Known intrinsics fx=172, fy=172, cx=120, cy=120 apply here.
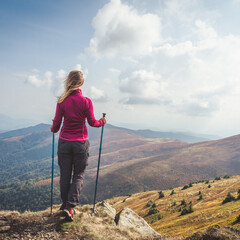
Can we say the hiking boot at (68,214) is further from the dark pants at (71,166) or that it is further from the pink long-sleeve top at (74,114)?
the pink long-sleeve top at (74,114)

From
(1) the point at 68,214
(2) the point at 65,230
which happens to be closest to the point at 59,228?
(2) the point at 65,230

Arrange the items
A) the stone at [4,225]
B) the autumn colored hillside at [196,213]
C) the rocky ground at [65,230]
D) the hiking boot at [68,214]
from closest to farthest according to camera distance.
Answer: the rocky ground at [65,230], the stone at [4,225], the hiking boot at [68,214], the autumn colored hillside at [196,213]

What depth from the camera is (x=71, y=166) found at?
19.9 ft

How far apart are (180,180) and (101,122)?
145m

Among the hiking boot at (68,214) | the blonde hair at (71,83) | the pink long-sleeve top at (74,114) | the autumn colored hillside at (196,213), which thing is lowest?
the autumn colored hillside at (196,213)

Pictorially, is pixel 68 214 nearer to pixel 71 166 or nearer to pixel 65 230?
pixel 65 230

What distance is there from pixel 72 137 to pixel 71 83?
1.88m

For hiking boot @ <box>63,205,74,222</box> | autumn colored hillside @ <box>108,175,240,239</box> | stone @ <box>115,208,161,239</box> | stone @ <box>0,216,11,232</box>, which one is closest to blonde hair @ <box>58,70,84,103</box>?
hiking boot @ <box>63,205,74,222</box>

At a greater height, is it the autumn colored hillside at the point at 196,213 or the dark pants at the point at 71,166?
the dark pants at the point at 71,166

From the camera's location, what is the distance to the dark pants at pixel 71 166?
5824 millimetres

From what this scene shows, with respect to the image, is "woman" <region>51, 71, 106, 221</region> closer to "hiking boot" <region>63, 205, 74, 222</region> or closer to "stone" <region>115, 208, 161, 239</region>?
"hiking boot" <region>63, 205, 74, 222</region>

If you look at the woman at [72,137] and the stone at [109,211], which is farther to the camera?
the stone at [109,211]

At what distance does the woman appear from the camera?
5.86m

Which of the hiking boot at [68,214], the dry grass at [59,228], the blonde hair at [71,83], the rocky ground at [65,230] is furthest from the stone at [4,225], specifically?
the blonde hair at [71,83]
